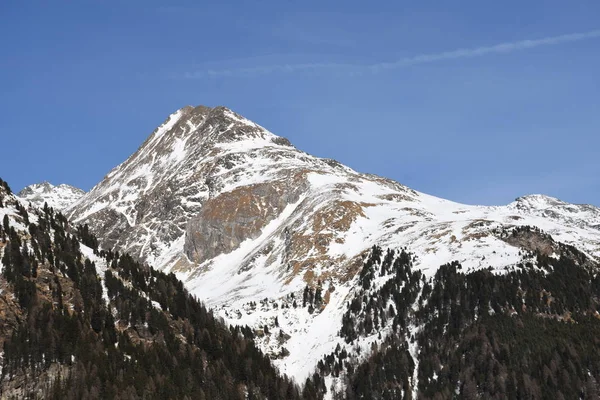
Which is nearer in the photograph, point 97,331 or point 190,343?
point 97,331

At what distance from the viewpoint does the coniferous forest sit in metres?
132

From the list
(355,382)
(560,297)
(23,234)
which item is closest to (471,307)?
(560,297)

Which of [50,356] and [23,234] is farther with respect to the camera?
[23,234]

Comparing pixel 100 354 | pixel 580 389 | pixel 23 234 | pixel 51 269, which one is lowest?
pixel 580 389

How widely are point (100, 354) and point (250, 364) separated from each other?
134ft

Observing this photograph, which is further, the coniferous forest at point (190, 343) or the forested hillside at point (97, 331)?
the coniferous forest at point (190, 343)

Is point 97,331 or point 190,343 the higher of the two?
point 190,343

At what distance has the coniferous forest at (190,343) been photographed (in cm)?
13250

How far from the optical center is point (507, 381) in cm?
17350

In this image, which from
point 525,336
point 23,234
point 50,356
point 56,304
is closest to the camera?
point 50,356

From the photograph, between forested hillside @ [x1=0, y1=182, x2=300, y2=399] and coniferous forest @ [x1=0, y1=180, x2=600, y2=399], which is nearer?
forested hillside @ [x1=0, y1=182, x2=300, y2=399]

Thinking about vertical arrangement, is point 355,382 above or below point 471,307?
below

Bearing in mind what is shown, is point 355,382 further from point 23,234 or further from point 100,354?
point 23,234

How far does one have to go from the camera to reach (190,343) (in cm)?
15912
